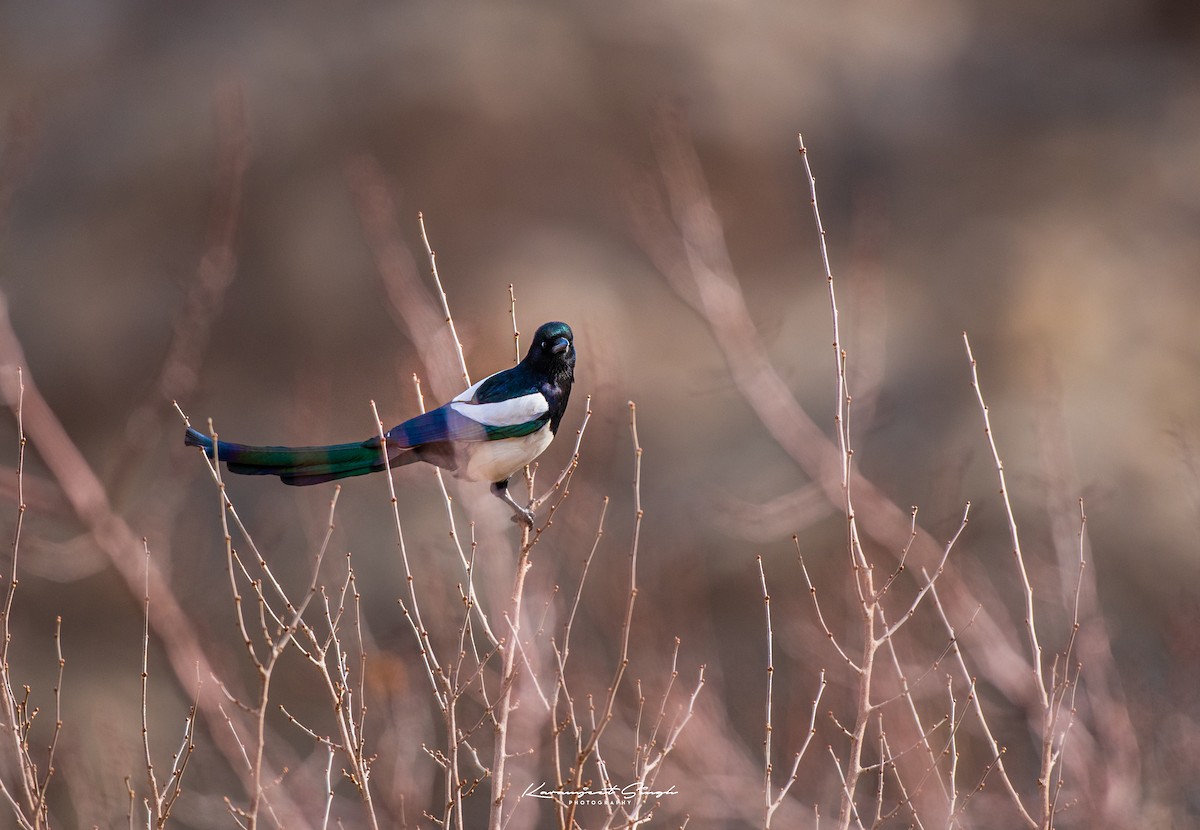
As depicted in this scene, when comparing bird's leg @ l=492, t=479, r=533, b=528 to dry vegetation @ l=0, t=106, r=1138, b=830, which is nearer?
bird's leg @ l=492, t=479, r=533, b=528

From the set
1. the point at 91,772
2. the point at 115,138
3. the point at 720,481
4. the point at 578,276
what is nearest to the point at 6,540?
the point at 91,772

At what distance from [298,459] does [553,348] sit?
94cm

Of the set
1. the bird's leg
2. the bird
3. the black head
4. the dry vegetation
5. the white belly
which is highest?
the black head

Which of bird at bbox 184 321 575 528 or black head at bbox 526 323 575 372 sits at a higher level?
black head at bbox 526 323 575 372

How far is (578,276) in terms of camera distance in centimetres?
986

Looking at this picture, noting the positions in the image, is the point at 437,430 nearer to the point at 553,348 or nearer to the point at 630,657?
the point at 553,348

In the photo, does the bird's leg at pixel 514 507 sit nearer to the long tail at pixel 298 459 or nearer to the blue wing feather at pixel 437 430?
the blue wing feather at pixel 437 430

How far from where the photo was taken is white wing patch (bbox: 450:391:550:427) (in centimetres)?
365

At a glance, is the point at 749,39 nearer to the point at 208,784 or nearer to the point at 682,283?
the point at 682,283

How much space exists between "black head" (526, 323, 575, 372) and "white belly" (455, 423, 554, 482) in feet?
0.72

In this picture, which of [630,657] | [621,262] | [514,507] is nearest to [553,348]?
[514,507]

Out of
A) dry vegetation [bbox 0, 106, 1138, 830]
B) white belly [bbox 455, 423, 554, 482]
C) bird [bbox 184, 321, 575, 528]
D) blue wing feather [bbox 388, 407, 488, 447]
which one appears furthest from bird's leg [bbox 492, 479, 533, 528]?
dry vegetation [bbox 0, 106, 1138, 830]

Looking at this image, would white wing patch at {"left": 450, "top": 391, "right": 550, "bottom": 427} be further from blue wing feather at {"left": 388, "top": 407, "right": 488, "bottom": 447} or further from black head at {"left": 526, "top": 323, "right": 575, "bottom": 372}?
black head at {"left": 526, "top": 323, "right": 575, "bottom": 372}

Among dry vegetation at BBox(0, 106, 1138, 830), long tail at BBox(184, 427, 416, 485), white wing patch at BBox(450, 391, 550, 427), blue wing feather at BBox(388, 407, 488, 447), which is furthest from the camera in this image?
dry vegetation at BBox(0, 106, 1138, 830)
